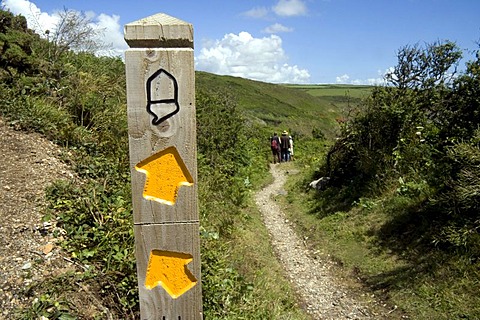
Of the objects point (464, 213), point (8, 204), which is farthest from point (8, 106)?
point (464, 213)

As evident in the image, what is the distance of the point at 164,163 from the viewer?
1720 millimetres

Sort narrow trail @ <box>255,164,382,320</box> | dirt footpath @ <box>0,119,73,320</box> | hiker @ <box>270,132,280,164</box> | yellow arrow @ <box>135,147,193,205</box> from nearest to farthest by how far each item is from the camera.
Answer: yellow arrow @ <box>135,147,193,205</box> < dirt footpath @ <box>0,119,73,320</box> < narrow trail @ <box>255,164,382,320</box> < hiker @ <box>270,132,280,164</box>

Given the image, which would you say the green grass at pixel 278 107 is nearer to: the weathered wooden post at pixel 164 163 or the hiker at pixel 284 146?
the hiker at pixel 284 146

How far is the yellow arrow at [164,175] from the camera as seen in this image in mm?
1710

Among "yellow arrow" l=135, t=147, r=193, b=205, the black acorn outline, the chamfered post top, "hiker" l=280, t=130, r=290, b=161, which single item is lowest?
"hiker" l=280, t=130, r=290, b=161

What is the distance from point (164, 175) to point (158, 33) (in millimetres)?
613

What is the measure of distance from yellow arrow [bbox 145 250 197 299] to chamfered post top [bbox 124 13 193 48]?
36.7 inches

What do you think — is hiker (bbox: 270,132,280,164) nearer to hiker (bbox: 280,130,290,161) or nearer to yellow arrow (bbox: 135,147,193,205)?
hiker (bbox: 280,130,290,161)

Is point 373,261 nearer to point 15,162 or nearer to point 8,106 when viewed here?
point 15,162

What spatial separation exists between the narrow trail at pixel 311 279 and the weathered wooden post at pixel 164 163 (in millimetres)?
4035

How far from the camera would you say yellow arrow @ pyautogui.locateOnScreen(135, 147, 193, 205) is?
1.71 m

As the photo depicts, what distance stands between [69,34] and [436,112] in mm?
7639

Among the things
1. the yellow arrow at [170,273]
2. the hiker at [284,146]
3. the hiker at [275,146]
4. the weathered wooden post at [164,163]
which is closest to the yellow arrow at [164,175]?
the weathered wooden post at [164,163]

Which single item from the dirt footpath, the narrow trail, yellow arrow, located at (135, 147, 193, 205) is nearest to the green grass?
the narrow trail
